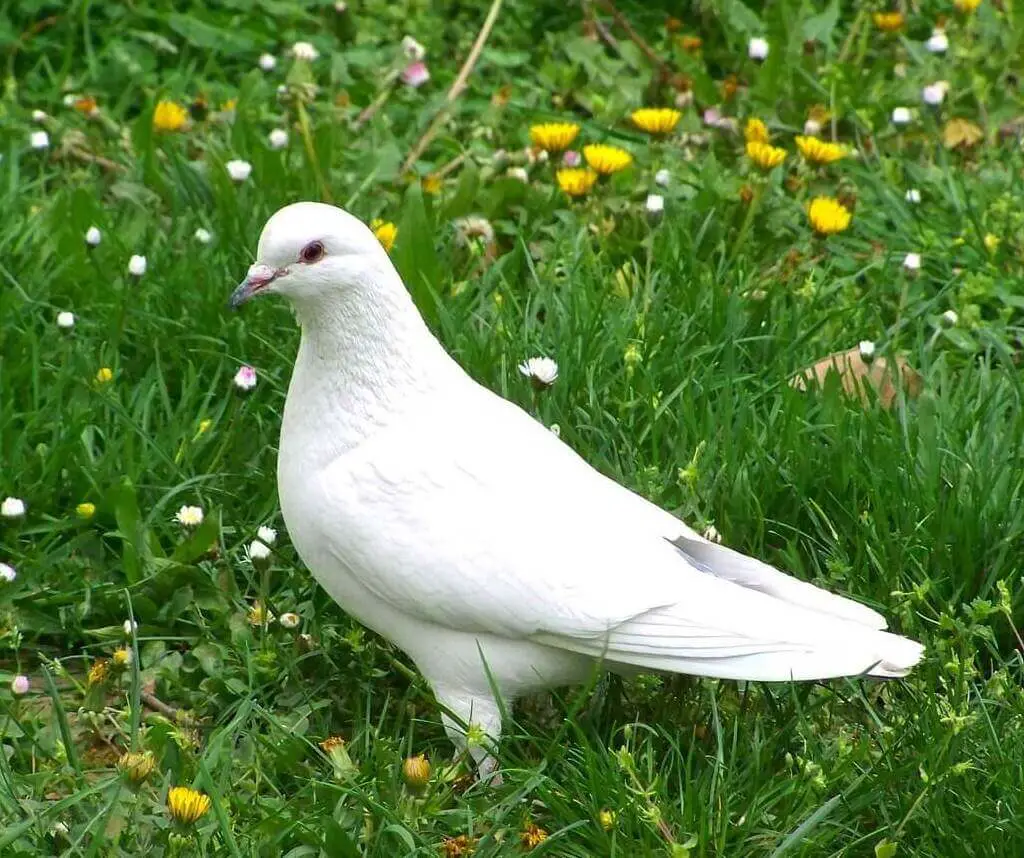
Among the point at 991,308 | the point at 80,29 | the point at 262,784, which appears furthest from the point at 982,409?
the point at 80,29

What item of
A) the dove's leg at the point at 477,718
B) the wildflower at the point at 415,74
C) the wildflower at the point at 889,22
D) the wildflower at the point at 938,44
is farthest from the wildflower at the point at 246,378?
the wildflower at the point at 889,22

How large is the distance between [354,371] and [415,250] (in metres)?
1.22

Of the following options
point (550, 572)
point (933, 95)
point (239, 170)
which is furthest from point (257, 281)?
point (933, 95)

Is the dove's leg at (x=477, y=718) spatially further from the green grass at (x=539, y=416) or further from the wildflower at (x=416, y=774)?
the wildflower at (x=416, y=774)

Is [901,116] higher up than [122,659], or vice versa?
[901,116]

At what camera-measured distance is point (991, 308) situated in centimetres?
421

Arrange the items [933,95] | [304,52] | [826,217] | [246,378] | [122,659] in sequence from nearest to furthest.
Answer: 1. [122,659]
2. [246,378]
3. [826,217]
4. [933,95]
5. [304,52]

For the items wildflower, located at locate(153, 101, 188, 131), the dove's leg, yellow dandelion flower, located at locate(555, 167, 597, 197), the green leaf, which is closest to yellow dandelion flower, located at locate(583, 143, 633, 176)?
yellow dandelion flower, located at locate(555, 167, 597, 197)

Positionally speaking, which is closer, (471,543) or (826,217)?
(471,543)

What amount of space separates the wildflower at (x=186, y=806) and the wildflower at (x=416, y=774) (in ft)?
1.06

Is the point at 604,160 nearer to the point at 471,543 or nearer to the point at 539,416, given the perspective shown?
the point at 539,416

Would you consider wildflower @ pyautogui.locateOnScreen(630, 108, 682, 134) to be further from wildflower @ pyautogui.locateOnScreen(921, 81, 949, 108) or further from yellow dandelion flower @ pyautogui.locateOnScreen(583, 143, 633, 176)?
wildflower @ pyautogui.locateOnScreen(921, 81, 949, 108)

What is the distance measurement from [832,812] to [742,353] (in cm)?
137

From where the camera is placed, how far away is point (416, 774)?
2.61m
